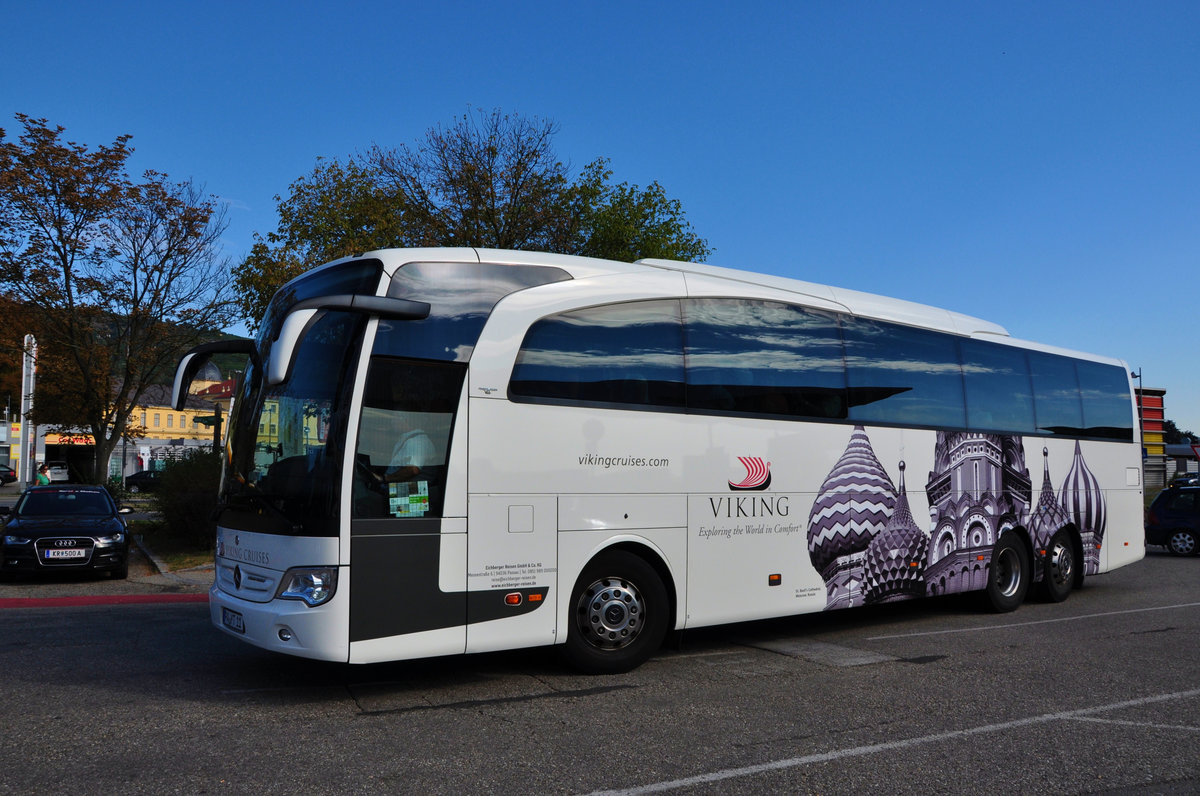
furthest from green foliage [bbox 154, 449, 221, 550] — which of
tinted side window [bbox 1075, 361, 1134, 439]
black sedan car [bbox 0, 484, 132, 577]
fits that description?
tinted side window [bbox 1075, 361, 1134, 439]

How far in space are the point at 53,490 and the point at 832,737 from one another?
47.5 feet

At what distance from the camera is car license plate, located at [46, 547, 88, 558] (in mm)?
14203

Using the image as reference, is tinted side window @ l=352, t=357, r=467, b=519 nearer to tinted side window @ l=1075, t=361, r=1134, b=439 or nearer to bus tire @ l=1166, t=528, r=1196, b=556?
tinted side window @ l=1075, t=361, r=1134, b=439

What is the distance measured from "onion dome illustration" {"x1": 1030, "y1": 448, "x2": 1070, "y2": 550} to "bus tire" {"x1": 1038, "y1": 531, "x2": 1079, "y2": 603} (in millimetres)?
170

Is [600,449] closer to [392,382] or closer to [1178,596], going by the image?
[392,382]

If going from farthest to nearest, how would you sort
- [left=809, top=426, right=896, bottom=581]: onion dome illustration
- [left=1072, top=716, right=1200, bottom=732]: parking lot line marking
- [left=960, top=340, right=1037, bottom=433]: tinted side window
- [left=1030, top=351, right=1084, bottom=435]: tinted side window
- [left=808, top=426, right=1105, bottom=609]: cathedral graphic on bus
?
[left=1030, top=351, right=1084, bottom=435]: tinted side window
[left=960, top=340, right=1037, bottom=433]: tinted side window
[left=808, top=426, right=1105, bottom=609]: cathedral graphic on bus
[left=809, top=426, right=896, bottom=581]: onion dome illustration
[left=1072, top=716, right=1200, bottom=732]: parking lot line marking

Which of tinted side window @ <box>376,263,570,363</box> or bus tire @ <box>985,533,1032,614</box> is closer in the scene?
tinted side window @ <box>376,263,570,363</box>

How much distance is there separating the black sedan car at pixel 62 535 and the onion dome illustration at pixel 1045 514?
13.0m

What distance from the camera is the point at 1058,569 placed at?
1248cm

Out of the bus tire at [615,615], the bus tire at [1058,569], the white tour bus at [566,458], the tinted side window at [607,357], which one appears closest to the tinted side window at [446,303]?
the white tour bus at [566,458]

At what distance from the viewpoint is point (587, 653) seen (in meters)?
7.47

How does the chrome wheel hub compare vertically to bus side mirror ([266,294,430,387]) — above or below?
below

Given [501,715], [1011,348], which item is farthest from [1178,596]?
[501,715]

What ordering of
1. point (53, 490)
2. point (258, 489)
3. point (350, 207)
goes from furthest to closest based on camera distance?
1. point (350, 207)
2. point (53, 490)
3. point (258, 489)
